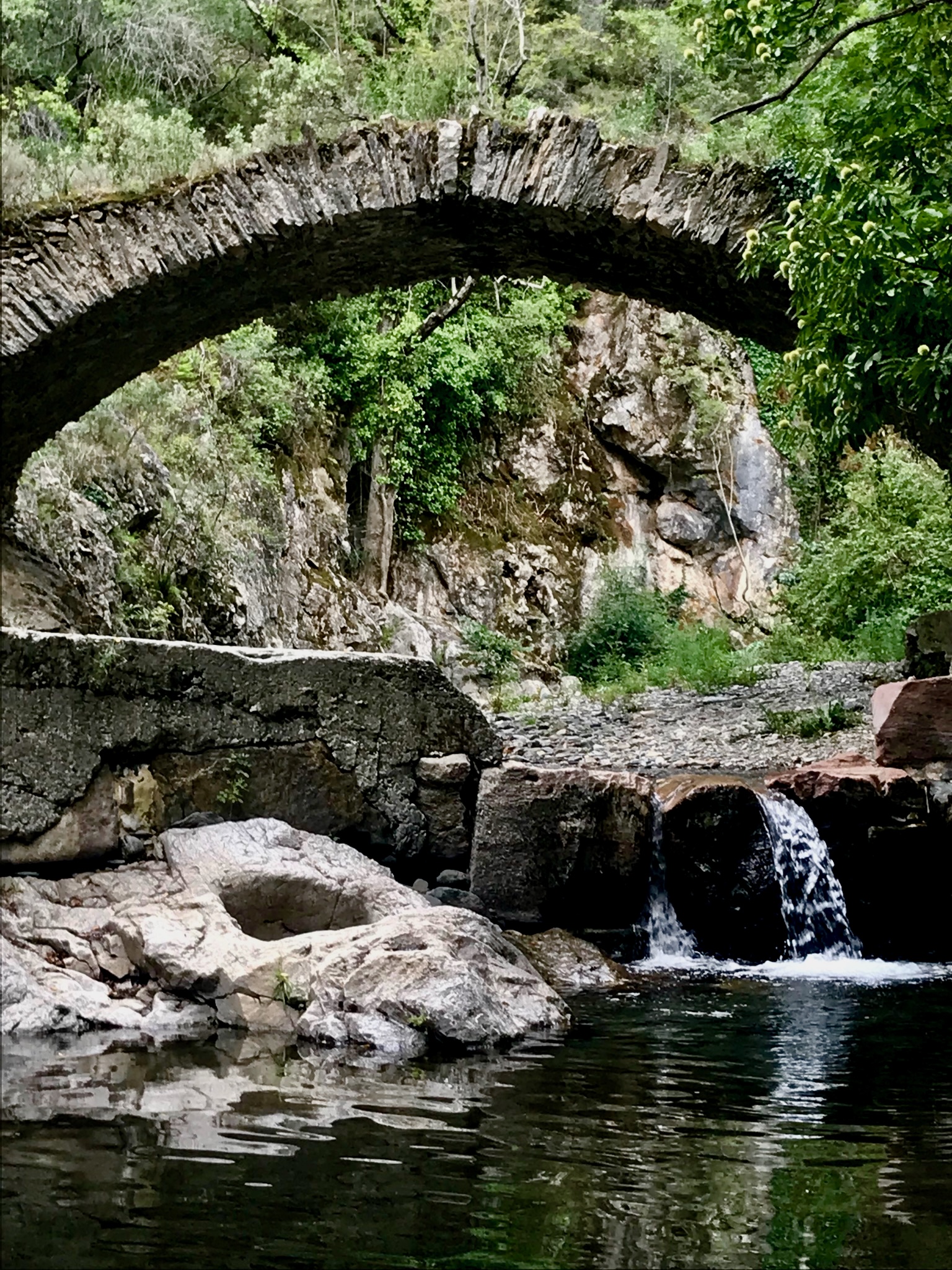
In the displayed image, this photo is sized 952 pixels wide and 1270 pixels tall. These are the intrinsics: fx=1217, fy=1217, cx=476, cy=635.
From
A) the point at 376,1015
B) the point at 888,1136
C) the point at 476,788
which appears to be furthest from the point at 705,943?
the point at 888,1136

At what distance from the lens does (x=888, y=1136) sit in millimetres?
3150

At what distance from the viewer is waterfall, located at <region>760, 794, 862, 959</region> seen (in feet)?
22.9

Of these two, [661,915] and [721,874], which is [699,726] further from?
[661,915]

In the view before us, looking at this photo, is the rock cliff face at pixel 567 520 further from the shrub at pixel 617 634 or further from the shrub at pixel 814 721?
the shrub at pixel 814 721

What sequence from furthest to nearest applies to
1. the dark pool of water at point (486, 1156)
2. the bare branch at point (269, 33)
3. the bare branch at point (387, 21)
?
the bare branch at point (387, 21), the bare branch at point (269, 33), the dark pool of water at point (486, 1156)

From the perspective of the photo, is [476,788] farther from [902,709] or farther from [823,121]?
[823,121]

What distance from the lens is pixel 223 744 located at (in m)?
5.80

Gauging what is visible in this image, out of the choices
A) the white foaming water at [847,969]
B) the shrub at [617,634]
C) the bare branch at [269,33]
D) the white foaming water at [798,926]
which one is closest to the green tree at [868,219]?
the white foaming water at [798,926]

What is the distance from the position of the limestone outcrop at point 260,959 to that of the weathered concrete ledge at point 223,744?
12.2 inches

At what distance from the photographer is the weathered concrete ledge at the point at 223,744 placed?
17.1ft

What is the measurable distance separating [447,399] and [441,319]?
55.4 inches

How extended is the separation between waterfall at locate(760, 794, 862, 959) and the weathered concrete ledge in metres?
1.84

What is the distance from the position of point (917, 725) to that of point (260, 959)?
5025 millimetres

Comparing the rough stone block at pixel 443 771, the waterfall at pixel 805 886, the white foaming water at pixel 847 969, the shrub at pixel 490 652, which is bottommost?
the white foaming water at pixel 847 969
